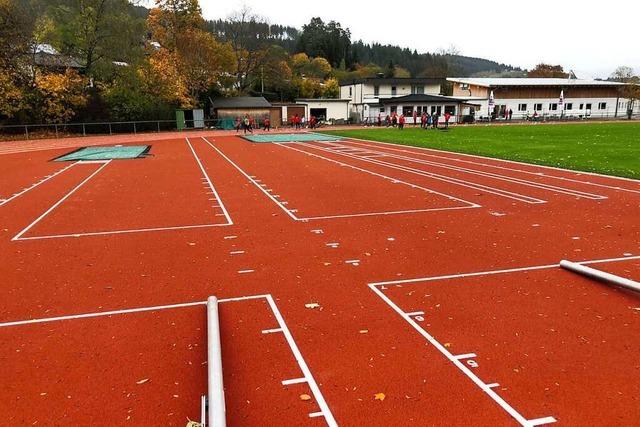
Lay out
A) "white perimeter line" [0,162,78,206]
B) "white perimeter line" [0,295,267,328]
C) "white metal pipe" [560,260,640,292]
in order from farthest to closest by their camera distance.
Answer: "white perimeter line" [0,162,78,206] → "white metal pipe" [560,260,640,292] → "white perimeter line" [0,295,267,328]

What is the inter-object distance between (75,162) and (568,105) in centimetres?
6628

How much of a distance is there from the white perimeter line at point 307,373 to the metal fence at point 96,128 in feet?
147

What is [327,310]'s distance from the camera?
585 centimetres

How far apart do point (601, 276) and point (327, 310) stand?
139 inches

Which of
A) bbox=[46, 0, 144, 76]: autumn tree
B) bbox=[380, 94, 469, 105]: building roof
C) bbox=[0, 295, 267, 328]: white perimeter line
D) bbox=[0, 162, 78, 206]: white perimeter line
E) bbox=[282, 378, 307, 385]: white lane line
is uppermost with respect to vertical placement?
bbox=[46, 0, 144, 76]: autumn tree

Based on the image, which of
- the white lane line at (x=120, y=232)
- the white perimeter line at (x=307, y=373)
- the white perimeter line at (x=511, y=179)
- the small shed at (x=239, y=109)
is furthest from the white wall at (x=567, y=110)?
the white perimeter line at (x=307, y=373)

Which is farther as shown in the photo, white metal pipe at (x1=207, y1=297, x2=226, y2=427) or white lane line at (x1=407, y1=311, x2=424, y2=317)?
white lane line at (x1=407, y1=311, x2=424, y2=317)

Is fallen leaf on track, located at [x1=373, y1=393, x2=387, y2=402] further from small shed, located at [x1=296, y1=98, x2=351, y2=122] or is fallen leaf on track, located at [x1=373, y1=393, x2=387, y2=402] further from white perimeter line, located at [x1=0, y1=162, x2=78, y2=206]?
small shed, located at [x1=296, y1=98, x2=351, y2=122]

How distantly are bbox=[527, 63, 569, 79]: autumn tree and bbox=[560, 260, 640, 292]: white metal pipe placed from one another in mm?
111143

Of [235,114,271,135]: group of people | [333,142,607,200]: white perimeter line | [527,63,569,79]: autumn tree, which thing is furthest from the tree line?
[527,63,569,79]: autumn tree

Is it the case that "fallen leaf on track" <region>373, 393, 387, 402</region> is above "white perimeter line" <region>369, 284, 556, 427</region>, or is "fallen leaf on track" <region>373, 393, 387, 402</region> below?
below

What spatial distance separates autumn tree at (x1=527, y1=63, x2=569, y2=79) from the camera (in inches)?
4167

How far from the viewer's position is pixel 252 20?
240 feet

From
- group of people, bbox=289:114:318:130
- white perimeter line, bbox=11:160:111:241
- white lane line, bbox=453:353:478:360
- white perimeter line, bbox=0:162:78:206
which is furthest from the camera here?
group of people, bbox=289:114:318:130
